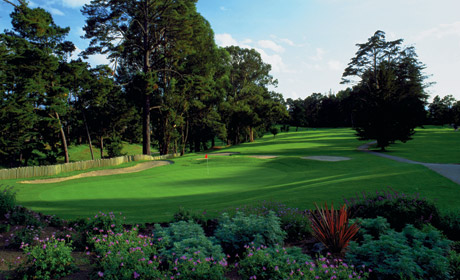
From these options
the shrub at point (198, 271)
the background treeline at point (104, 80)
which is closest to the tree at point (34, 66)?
the background treeline at point (104, 80)

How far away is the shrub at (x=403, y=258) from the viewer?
4.19 m

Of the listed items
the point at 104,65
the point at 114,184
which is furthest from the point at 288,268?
the point at 104,65

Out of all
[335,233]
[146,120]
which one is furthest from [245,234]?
[146,120]

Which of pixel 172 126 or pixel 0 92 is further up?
pixel 0 92

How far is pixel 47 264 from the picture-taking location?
15.5 ft

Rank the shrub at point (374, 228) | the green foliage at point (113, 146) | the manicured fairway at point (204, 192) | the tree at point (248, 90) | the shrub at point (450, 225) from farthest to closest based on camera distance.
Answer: the tree at point (248, 90), the green foliage at point (113, 146), the manicured fairway at point (204, 192), the shrub at point (450, 225), the shrub at point (374, 228)

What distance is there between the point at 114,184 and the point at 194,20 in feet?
77.1

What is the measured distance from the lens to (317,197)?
31.9ft

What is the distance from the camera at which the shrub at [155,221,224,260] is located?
4844mm

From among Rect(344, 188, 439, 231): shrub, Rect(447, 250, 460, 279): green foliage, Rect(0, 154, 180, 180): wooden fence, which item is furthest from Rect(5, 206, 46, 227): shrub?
Rect(0, 154, 180, 180): wooden fence

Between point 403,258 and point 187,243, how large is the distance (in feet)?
11.6

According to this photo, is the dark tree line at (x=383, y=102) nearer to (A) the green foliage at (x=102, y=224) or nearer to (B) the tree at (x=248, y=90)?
(B) the tree at (x=248, y=90)

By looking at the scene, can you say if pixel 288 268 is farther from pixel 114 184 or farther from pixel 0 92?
pixel 0 92

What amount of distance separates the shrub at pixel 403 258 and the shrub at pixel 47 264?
4.80 m
